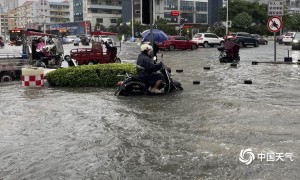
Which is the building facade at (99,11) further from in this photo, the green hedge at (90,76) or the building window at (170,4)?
the green hedge at (90,76)

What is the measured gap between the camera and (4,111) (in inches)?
368

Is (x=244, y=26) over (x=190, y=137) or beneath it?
over

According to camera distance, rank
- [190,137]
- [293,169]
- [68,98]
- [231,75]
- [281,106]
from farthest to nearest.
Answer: [231,75] → [68,98] → [281,106] → [190,137] → [293,169]

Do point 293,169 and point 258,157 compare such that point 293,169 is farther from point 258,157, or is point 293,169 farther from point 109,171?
point 109,171

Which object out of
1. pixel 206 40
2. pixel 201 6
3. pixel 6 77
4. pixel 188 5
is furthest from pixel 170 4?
pixel 6 77

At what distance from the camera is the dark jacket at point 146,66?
10.8 metres

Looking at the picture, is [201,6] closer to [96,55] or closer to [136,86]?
[96,55]

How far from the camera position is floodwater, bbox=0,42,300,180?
518 centimetres

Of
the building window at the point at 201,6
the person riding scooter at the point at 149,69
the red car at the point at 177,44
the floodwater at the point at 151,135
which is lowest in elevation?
the floodwater at the point at 151,135

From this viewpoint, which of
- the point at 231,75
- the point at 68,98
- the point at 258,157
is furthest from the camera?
the point at 231,75

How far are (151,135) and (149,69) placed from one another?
14.0 feet

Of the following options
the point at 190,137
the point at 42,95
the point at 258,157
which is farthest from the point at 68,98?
the point at 258,157

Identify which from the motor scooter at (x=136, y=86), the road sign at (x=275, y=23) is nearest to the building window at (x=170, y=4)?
the road sign at (x=275, y=23)

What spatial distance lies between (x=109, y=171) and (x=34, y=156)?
1337 mm
